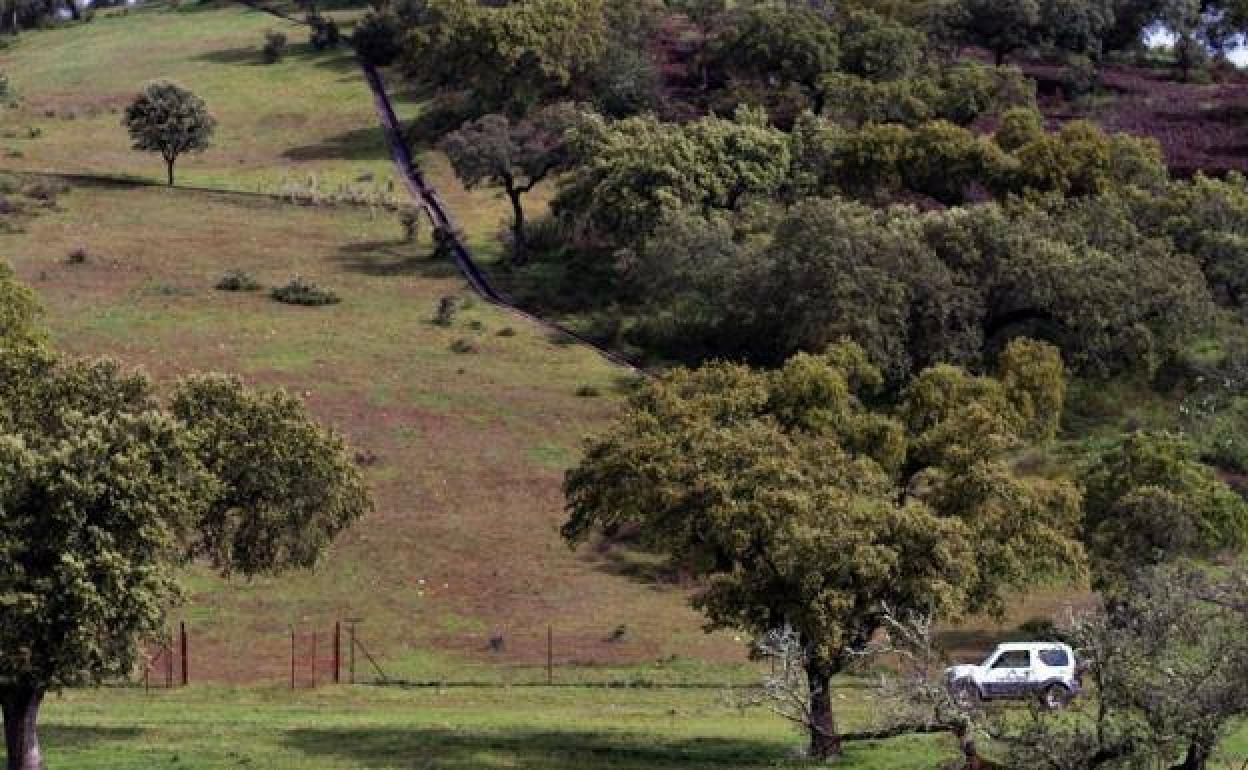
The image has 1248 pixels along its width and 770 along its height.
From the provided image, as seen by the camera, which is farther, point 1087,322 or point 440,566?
point 1087,322

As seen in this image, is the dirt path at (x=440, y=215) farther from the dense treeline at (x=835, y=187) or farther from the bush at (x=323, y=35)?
the bush at (x=323, y=35)

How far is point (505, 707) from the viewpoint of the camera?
4597cm

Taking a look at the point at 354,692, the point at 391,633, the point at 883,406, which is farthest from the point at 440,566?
the point at 883,406

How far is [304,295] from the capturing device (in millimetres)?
87875

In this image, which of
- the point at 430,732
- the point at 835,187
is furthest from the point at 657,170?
the point at 430,732

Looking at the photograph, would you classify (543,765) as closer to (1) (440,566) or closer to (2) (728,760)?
(2) (728,760)

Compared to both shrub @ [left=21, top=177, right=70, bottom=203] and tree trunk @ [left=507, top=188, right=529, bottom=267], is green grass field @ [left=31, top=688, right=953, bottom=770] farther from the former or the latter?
shrub @ [left=21, top=177, right=70, bottom=203]

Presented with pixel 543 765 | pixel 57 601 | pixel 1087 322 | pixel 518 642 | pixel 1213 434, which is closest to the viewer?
pixel 57 601

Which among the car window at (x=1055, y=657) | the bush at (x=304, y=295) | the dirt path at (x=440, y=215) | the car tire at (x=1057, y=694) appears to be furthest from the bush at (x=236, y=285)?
the car tire at (x=1057, y=694)

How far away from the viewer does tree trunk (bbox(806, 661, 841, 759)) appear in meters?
37.8

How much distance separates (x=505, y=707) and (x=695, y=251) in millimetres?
41929

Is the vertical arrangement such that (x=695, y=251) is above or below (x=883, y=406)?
above

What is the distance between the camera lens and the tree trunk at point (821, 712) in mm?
37781

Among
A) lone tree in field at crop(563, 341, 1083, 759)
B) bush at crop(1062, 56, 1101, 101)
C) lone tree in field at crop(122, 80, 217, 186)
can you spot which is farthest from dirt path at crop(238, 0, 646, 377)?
bush at crop(1062, 56, 1101, 101)
